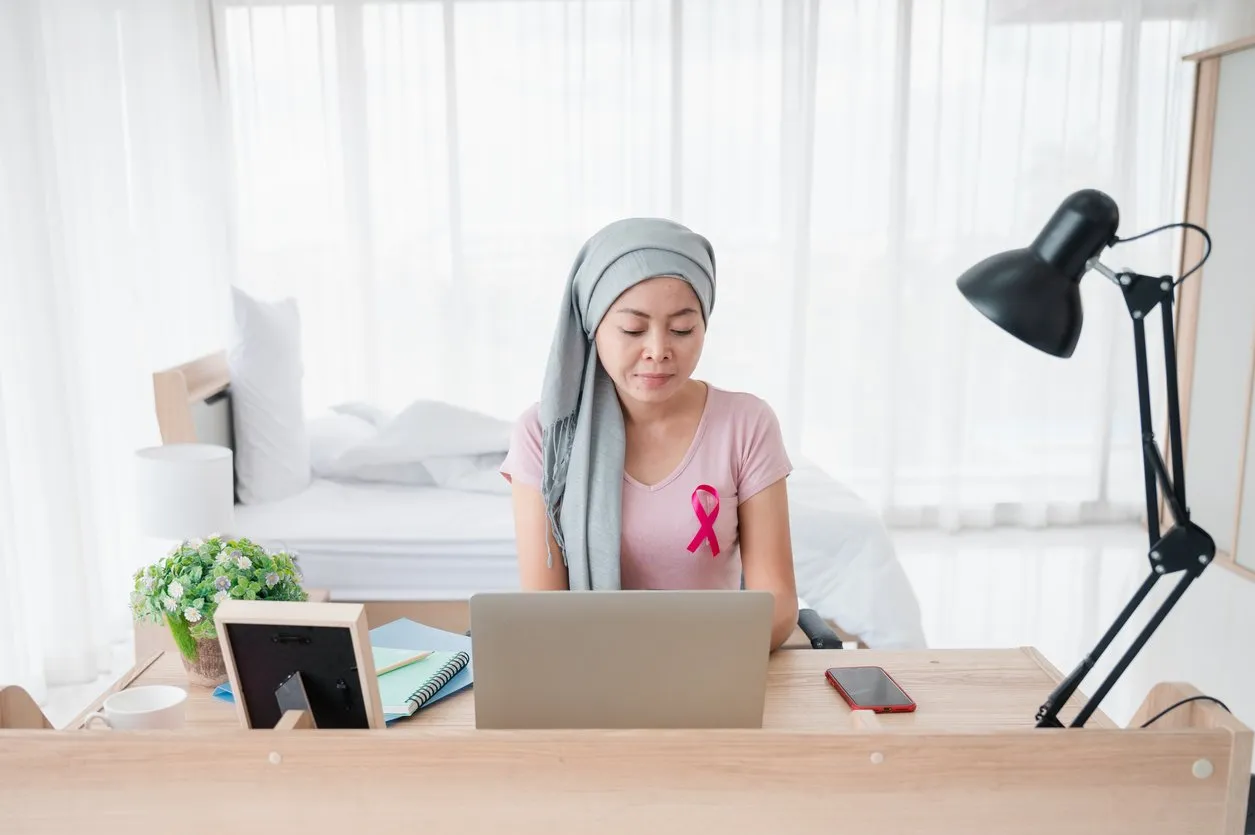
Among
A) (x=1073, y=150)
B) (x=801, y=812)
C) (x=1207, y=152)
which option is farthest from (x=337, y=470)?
(x=1207, y=152)

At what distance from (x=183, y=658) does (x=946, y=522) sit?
12.1 ft

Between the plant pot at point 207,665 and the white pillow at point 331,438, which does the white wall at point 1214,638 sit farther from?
the white pillow at point 331,438

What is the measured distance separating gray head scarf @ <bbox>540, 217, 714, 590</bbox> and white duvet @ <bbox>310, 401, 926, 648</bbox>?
1197 mm

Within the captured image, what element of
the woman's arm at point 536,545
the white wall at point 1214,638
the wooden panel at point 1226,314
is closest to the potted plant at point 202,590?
the woman's arm at point 536,545

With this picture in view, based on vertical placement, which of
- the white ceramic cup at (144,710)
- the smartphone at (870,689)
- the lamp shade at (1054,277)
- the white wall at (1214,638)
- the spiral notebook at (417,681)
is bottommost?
the white wall at (1214,638)

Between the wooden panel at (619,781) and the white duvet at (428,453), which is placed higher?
the wooden panel at (619,781)

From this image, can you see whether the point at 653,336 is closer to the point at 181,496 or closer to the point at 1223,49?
the point at 181,496

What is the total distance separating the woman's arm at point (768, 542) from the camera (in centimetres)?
175

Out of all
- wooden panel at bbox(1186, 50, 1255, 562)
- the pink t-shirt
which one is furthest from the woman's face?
wooden panel at bbox(1186, 50, 1255, 562)

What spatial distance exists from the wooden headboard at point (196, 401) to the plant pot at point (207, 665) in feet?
4.64

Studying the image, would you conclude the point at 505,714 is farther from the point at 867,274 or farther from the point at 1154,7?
the point at 1154,7

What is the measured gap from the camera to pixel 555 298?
448cm

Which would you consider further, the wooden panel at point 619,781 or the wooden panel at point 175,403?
the wooden panel at point 175,403

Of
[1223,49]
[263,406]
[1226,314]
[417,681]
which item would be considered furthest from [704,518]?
[1223,49]
